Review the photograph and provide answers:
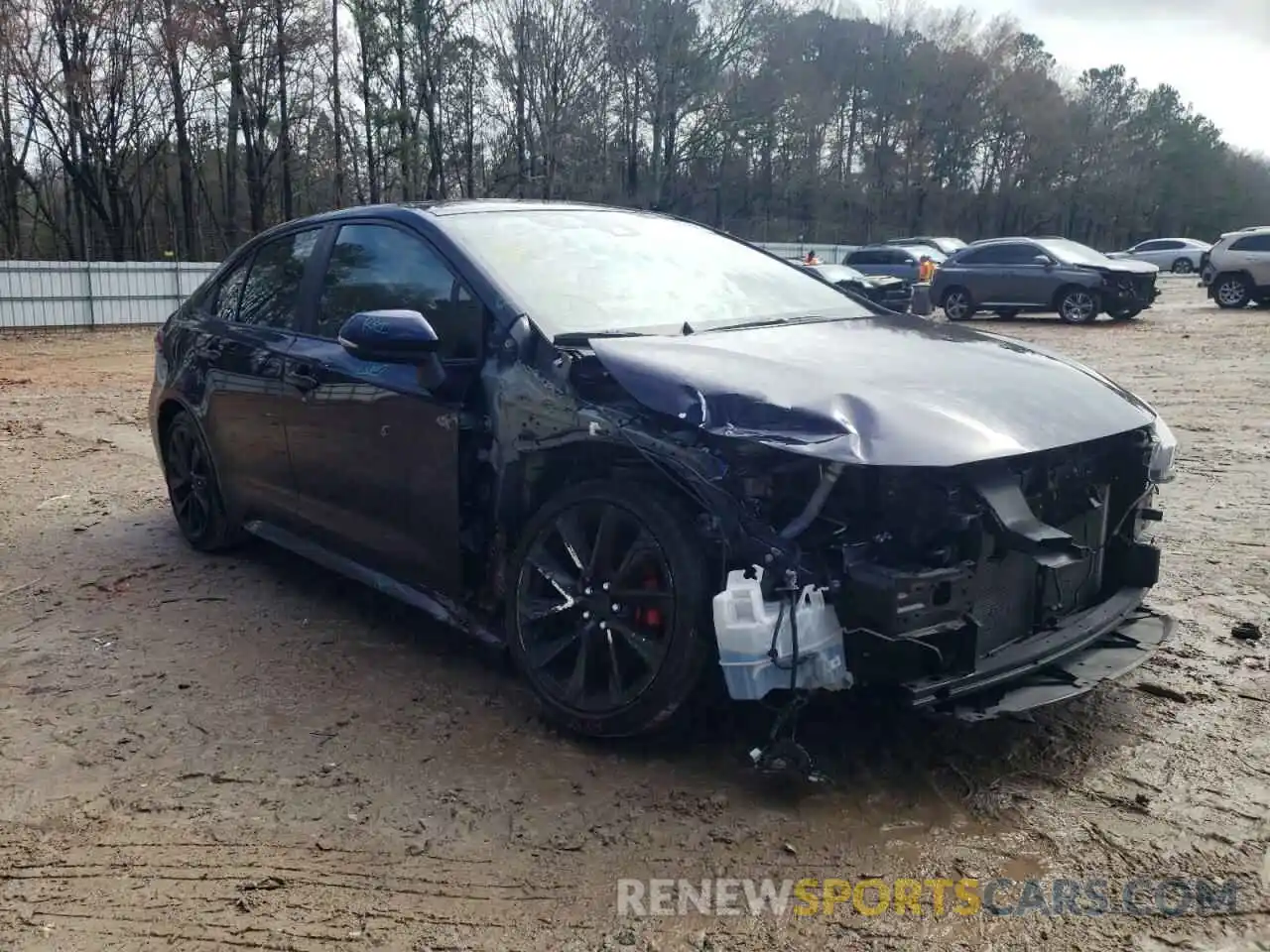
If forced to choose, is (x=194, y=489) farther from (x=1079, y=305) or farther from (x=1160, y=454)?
(x=1079, y=305)

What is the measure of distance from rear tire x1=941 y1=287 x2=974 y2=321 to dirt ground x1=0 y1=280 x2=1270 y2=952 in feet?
52.7

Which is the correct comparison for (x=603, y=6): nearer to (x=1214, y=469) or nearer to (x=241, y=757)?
(x=1214, y=469)

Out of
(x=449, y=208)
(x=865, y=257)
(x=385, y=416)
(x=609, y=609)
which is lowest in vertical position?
(x=609, y=609)

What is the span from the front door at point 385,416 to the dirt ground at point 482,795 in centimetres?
50

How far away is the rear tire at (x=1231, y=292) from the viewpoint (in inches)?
823

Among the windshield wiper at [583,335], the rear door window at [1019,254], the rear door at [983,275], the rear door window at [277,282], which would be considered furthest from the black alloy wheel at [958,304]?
the windshield wiper at [583,335]

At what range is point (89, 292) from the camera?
19.8 metres

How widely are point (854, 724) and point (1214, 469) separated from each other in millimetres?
4978

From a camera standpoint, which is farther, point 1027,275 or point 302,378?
point 1027,275

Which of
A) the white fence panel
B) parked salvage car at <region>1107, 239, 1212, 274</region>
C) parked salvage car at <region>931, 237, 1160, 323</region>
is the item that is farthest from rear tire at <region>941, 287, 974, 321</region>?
parked salvage car at <region>1107, 239, 1212, 274</region>

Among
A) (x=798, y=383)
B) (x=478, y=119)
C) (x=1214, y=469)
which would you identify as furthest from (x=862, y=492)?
(x=478, y=119)

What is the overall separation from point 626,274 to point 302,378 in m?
1.38

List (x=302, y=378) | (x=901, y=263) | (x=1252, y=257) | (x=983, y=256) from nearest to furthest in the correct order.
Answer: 1. (x=302, y=378)
2. (x=983, y=256)
3. (x=1252, y=257)
4. (x=901, y=263)

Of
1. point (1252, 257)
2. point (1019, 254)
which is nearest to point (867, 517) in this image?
point (1019, 254)
